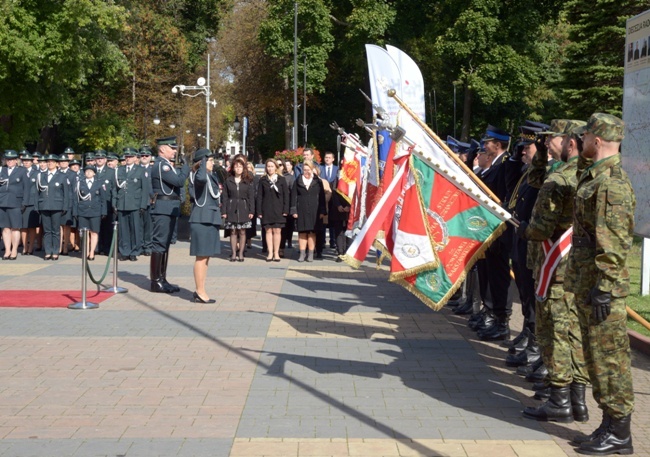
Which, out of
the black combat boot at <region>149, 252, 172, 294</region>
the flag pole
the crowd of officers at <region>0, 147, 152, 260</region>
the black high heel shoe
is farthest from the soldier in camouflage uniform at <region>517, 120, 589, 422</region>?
the crowd of officers at <region>0, 147, 152, 260</region>

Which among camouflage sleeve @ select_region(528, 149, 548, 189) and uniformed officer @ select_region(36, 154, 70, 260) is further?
uniformed officer @ select_region(36, 154, 70, 260)

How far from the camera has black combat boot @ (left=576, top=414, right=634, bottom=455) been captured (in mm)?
6111

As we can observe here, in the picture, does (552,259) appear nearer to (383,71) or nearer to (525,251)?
(525,251)

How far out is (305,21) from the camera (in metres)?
45.3

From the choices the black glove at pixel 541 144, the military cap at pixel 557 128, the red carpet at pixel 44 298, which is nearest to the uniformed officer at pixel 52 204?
the red carpet at pixel 44 298

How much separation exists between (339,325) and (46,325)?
3376 millimetres

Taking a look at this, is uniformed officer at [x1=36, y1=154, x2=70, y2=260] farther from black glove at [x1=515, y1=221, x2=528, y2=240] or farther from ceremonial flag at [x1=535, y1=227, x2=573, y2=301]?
ceremonial flag at [x1=535, y1=227, x2=573, y2=301]

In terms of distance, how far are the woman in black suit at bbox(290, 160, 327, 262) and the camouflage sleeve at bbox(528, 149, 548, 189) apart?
10.6 m

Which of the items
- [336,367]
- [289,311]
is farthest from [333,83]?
[336,367]

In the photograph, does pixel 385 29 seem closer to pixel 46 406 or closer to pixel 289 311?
pixel 289 311

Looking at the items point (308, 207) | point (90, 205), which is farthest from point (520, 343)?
point (90, 205)

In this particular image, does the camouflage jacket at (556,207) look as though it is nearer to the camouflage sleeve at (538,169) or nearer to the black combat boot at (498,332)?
the camouflage sleeve at (538,169)

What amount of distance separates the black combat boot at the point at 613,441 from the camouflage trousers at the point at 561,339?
0.79m

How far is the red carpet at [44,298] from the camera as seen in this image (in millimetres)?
12523
